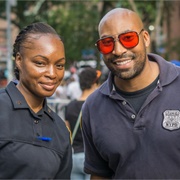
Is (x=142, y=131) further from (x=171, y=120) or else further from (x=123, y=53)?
(x=123, y=53)

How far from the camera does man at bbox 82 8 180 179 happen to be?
3480 mm

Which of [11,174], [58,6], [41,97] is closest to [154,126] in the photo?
[41,97]

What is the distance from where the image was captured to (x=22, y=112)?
3.06 metres

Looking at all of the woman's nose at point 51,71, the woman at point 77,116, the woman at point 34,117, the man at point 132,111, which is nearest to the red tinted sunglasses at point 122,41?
the man at point 132,111

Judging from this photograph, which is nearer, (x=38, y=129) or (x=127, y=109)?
(x=38, y=129)

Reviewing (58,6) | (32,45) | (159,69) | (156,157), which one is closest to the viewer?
(32,45)

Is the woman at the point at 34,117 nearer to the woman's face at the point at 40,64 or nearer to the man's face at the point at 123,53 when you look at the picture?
the woman's face at the point at 40,64

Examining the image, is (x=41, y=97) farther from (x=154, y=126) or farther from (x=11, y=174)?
(x=154, y=126)

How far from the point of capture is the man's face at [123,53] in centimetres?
365

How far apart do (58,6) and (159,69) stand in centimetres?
3085

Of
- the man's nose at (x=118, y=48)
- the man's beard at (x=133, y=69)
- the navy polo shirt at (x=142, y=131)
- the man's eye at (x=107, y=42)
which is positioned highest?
the man's eye at (x=107, y=42)

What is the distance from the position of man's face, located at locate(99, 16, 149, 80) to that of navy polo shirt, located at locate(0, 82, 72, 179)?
2.26ft

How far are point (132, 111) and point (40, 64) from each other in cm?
86

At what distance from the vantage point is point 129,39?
3668 mm
